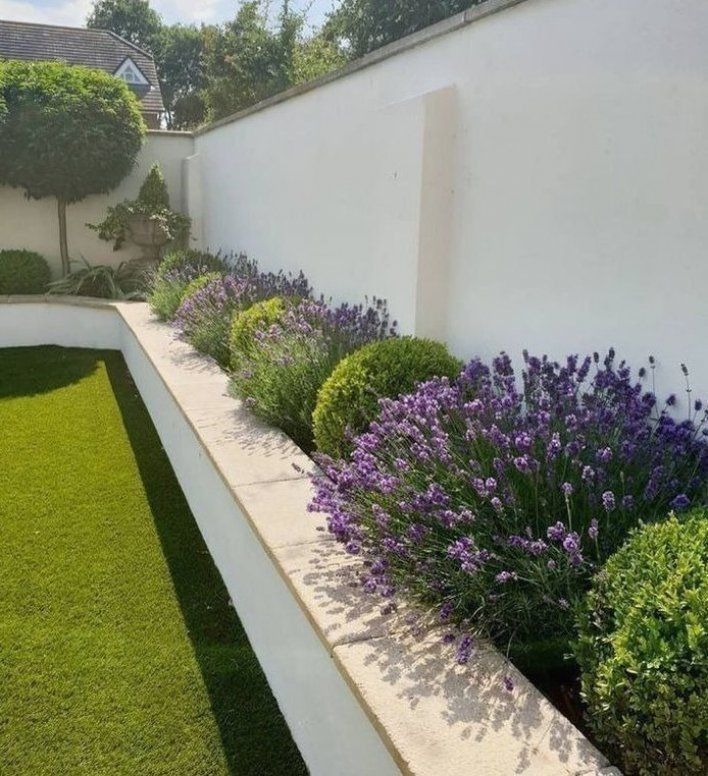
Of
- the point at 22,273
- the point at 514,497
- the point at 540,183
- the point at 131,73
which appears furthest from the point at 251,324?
the point at 131,73

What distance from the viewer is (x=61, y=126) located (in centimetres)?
859

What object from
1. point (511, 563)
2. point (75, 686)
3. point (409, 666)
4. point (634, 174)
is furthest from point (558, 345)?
point (75, 686)

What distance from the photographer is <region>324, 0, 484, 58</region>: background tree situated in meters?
15.0

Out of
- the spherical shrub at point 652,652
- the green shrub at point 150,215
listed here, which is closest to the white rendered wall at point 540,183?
the spherical shrub at point 652,652

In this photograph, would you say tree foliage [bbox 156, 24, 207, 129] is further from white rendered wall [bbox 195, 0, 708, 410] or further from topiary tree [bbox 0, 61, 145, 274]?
white rendered wall [bbox 195, 0, 708, 410]

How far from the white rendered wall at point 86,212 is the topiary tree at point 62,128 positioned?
581 mm

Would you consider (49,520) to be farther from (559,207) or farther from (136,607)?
(559,207)

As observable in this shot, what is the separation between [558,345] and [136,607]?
2.20 meters

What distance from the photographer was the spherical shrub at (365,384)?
3.20 m

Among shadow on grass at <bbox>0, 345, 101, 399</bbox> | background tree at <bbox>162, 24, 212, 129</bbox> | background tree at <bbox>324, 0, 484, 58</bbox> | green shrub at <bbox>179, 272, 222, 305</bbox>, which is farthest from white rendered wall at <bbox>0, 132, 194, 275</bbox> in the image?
background tree at <bbox>162, 24, 212, 129</bbox>

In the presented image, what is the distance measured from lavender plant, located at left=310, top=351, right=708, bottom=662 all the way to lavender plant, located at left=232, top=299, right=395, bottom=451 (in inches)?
49.5

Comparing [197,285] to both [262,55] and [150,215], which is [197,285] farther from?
[262,55]

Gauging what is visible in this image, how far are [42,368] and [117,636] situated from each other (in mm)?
5183

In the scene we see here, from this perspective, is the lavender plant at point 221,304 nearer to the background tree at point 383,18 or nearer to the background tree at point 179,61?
the background tree at point 383,18
